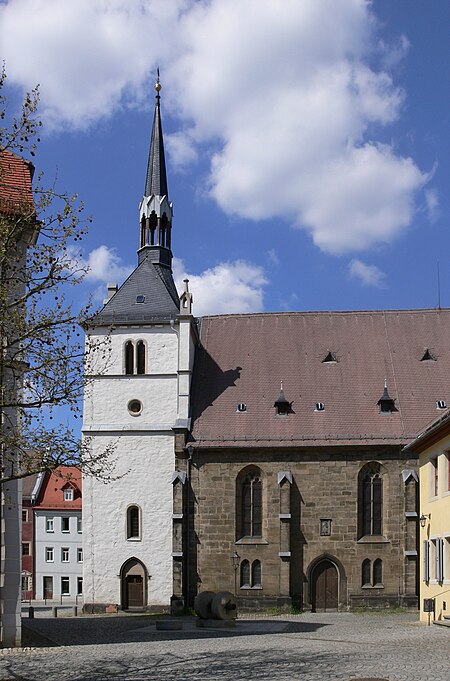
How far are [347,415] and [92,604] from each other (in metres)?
12.8

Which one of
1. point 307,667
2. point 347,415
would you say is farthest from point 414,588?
point 307,667

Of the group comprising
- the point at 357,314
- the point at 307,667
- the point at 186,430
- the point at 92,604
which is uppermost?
the point at 357,314

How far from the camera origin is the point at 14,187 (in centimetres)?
1542

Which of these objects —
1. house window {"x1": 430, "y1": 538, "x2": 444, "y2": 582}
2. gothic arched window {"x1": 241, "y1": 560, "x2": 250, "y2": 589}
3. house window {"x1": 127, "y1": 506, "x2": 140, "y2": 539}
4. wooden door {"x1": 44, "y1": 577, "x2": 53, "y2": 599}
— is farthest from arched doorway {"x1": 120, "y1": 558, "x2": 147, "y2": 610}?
wooden door {"x1": 44, "y1": 577, "x2": 53, "y2": 599}

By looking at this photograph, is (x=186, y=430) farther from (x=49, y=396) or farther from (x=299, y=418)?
(x=49, y=396)

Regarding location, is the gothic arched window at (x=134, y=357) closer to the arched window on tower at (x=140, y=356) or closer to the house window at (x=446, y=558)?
the arched window on tower at (x=140, y=356)

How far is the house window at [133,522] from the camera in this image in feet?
120

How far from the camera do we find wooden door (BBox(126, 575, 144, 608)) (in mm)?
35938

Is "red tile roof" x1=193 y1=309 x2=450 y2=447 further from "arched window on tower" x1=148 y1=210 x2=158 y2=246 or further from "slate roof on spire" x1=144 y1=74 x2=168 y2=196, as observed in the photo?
"slate roof on spire" x1=144 y1=74 x2=168 y2=196

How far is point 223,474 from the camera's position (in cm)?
3569

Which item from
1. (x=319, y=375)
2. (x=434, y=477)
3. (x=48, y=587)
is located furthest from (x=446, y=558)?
(x=48, y=587)

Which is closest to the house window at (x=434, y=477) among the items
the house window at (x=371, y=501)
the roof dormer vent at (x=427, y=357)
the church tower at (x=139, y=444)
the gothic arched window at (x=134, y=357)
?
the house window at (x=371, y=501)

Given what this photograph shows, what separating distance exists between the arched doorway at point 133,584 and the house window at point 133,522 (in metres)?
1.00

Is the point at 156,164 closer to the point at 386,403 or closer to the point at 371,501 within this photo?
the point at 386,403
